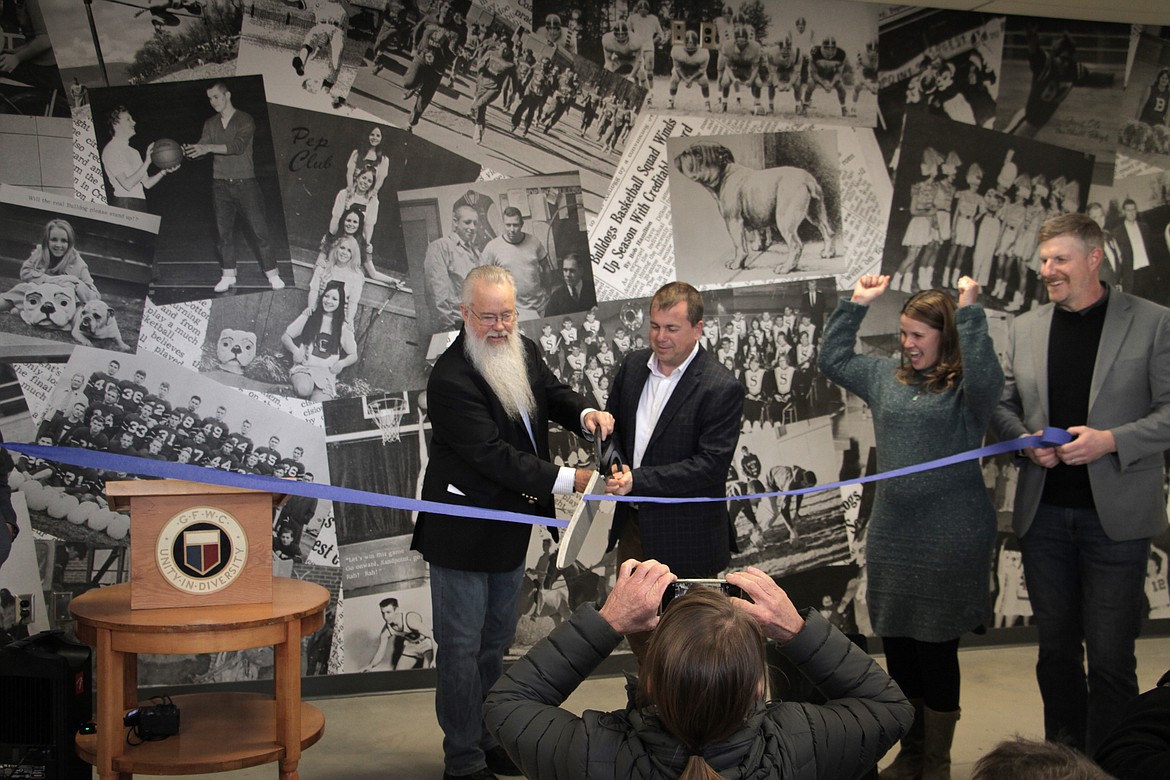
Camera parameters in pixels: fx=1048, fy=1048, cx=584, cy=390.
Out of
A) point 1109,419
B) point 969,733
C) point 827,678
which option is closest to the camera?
point 827,678

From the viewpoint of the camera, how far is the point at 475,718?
3.76m

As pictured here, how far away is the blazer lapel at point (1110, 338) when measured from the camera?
3627 millimetres

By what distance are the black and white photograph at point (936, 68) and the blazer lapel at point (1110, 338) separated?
219 centimetres

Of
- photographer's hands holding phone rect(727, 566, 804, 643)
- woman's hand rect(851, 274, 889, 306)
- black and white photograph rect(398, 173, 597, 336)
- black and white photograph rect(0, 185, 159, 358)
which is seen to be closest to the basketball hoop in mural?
black and white photograph rect(398, 173, 597, 336)

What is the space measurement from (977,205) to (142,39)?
4286 millimetres

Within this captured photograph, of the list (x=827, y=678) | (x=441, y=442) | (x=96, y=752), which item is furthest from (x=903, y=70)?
(x=96, y=752)

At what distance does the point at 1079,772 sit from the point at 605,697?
3825 mm

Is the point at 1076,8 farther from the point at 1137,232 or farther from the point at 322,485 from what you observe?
the point at 322,485

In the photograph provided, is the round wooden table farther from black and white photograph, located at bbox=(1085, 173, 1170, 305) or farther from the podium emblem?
black and white photograph, located at bbox=(1085, 173, 1170, 305)

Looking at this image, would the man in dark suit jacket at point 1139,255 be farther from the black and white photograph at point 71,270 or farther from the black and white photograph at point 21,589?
the black and white photograph at point 21,589

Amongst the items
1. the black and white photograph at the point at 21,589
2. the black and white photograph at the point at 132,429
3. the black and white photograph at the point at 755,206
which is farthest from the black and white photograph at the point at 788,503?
the black and white photograph at the point at 21,589

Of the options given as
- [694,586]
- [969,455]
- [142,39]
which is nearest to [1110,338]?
[969,455]

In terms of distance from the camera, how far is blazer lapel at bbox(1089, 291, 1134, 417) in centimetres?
363

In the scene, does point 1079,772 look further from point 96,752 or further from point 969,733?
point 969,733
